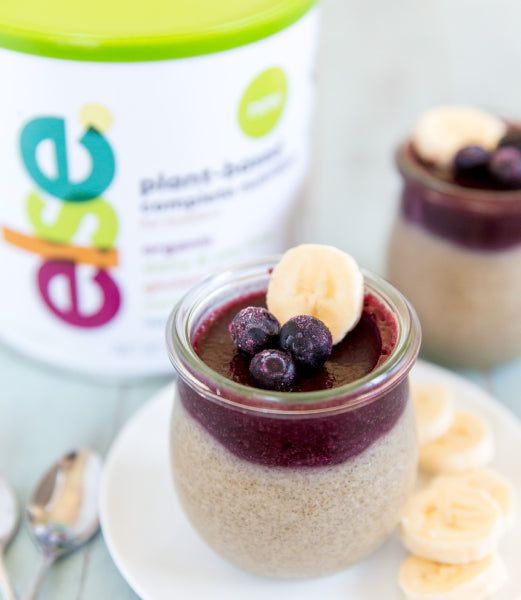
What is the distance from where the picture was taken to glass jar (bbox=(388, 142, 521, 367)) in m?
1.12

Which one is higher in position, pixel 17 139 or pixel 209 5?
pixel 209 5

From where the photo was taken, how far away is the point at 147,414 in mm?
1085

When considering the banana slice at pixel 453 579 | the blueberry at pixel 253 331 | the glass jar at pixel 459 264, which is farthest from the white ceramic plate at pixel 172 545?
the blueberry at pixel 253 331

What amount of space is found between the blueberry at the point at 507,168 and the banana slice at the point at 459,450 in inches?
11.8

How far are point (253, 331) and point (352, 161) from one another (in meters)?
0.92

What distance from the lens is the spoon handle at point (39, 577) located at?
90 cm

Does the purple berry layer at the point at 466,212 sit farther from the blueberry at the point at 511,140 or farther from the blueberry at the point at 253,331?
the blueberry at the point at 253,331

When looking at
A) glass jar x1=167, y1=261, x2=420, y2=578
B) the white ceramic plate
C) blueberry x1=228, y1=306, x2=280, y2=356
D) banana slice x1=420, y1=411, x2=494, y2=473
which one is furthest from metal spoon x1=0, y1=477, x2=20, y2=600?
banana slice x1=420, y1=411, x2=494, y2=473

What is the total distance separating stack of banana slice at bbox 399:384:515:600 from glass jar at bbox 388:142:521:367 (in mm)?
152

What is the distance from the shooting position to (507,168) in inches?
43.9

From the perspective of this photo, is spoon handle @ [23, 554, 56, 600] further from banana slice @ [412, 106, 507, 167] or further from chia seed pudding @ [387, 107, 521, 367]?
banana slice @ [412, 106, 507, 167]

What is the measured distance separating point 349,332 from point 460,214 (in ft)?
1.00

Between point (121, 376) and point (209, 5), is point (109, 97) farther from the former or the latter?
point (121, 376)

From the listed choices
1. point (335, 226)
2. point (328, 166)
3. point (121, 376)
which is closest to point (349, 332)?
point (121, 376)
